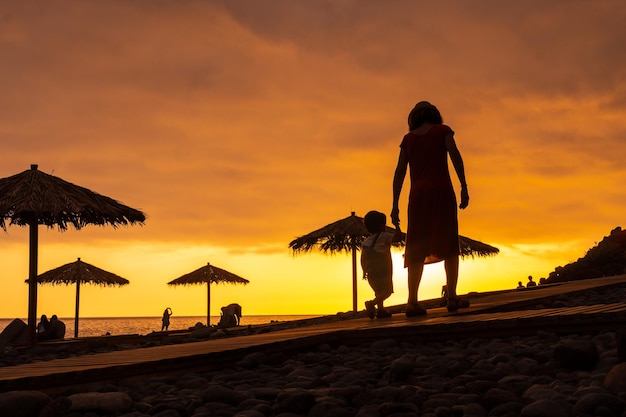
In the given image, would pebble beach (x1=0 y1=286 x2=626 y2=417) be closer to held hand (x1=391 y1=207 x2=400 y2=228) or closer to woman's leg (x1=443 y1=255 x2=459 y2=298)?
woman's leg (x1=443 y1=255 x2=459 y2=298)

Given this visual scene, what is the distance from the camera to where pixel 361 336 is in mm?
5375

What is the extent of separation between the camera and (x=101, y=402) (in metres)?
3.22

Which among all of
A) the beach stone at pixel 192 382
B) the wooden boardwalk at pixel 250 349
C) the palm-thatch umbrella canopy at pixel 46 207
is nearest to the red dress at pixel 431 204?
the wooden boardwalk at pixel 250 349

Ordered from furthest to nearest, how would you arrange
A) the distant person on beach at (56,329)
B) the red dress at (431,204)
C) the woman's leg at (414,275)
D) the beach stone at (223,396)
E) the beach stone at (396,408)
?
the distant person on beach at (56,329) < the woman's leg at (414,275) < the red dress at (431,204) < the beach stone at (223,396) < the beach stone at (396,408)

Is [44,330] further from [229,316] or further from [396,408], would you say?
→ [396,408]

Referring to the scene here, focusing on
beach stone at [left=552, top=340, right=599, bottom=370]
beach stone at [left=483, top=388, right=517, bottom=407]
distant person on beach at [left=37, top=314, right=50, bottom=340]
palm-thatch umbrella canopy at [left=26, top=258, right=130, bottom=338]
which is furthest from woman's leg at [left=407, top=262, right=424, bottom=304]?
palm-thatch umbrella canopy at [left=26, top=258, right=130, bottom=338]

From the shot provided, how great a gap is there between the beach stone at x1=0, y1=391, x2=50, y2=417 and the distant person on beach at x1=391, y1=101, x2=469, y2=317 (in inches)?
156

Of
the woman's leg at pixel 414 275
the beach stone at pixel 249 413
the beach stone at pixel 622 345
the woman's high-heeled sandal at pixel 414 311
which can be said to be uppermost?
the woman's leg at pixel 414 275

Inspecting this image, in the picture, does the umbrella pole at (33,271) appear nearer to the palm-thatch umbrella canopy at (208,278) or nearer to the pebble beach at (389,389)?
the pebble beach at (389,389)

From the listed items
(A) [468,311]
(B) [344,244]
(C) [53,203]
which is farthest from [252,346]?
(B) [344,244]

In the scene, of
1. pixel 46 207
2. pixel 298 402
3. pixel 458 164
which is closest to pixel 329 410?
pixel 298 402

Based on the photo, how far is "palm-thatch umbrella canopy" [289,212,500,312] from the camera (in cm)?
2036

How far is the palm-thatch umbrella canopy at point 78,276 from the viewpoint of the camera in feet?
Result: 84.8

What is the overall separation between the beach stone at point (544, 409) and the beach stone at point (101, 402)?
5.55 ft
